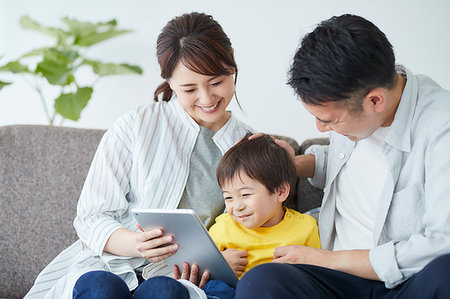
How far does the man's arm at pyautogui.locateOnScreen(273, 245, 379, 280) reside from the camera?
1195 mm

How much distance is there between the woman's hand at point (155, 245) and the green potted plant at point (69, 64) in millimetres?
1377

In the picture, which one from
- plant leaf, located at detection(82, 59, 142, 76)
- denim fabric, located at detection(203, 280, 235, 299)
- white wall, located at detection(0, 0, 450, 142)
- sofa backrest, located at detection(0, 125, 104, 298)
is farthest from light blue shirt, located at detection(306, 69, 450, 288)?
plant leaf, located at detection(82, 59, 142, 76)

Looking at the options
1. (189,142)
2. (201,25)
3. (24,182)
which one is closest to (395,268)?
(189,142)

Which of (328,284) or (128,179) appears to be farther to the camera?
(128,179)

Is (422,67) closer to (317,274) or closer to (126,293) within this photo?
(317,274)

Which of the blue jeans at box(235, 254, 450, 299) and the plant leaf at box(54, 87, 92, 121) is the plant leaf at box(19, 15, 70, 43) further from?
the blue jeans at box(235, 254, 450, 299)

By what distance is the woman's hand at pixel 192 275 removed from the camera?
134 cm

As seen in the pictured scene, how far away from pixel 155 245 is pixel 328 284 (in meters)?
0.46

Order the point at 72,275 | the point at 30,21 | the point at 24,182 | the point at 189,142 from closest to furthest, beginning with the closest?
1. the point at 72,275
2. the point at 189,142
3. the point at 24,182
4. the point at 30,21

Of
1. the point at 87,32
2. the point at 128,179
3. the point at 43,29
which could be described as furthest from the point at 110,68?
the point at 128,179

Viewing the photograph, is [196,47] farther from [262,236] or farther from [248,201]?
[262,236]

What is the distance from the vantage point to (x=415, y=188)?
4.09 feet

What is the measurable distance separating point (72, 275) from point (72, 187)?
1.53 feet

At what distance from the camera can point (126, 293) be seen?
1223 mm
